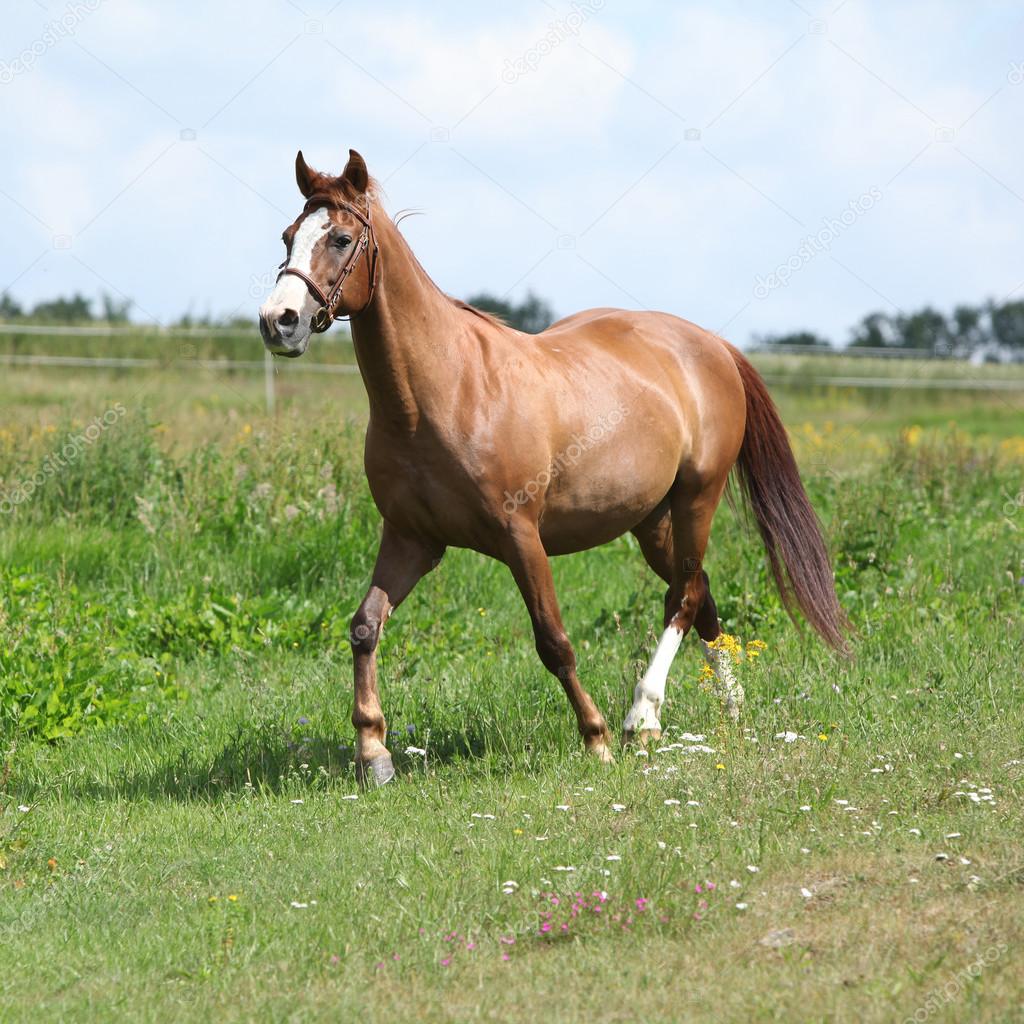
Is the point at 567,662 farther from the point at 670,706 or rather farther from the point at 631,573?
the point at 631,573

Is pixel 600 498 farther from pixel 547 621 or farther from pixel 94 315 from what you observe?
pixel 94 315

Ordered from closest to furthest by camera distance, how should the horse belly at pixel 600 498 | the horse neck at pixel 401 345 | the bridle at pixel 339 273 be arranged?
the bridle at pixel 339 273 → the horse neck at pixel 401 345 → the horse belly at pixel 600 498

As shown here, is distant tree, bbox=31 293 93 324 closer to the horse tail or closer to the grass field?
the grass field

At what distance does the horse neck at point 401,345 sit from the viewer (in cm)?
500

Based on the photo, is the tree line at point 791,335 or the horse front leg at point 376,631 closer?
the horse front leg at point 376,631

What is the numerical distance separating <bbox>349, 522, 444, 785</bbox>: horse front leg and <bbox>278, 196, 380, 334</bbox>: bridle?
109cm

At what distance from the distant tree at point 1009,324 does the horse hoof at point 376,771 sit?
43683mm

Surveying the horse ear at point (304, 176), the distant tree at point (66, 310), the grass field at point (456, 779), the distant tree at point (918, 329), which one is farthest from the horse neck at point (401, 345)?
the distant tree at point (918, 329)

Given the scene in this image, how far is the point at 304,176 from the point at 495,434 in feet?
4.18

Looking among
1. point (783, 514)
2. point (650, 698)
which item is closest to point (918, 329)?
point (783, 514)

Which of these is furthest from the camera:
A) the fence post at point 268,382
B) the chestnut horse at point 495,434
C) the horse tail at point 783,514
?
the fence post at point 268,382

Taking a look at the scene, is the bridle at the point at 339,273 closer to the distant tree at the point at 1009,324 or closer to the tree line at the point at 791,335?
the tree line at the point at 791,335

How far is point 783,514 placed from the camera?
6.82 m

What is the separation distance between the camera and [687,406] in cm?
629
